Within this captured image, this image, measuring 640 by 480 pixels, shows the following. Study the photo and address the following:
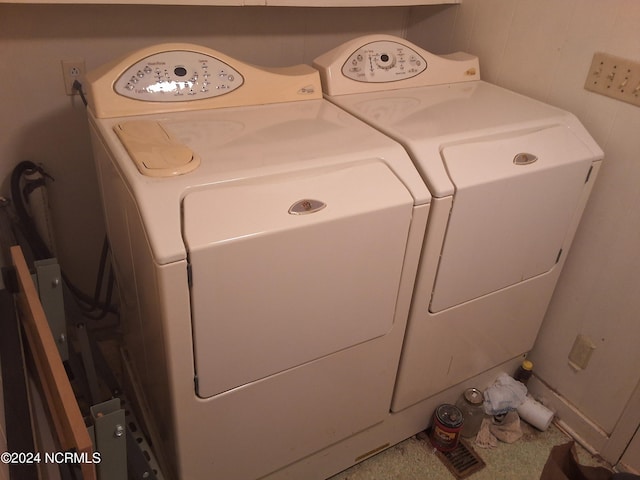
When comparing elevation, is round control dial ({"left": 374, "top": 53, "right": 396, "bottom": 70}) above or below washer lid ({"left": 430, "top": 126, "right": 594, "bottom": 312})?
Result: above

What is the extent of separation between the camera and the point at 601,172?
158 centimetres

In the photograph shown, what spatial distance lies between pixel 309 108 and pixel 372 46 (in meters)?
0.35

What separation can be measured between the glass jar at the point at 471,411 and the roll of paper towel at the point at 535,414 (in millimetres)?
188

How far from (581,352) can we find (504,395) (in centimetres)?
30

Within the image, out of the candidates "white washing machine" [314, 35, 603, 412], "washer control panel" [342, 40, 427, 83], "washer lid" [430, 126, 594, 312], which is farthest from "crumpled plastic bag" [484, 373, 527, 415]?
"washer control panel" [342, 40, 427, 83]

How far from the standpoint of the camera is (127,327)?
5.25ft

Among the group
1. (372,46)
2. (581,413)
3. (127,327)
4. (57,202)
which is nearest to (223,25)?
(372,46)

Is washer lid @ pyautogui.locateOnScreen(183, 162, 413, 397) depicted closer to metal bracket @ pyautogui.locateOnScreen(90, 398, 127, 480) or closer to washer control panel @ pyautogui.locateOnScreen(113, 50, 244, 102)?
metal bracket @ pyautogui.locateOnScreen(90, 398, 127, 480)

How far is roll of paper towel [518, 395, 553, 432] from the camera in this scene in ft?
6.05

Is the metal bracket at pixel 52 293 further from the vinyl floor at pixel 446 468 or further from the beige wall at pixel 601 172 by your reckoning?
the beige wall at pixel 601 172

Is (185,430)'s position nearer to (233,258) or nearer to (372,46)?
Answer: (233,258)

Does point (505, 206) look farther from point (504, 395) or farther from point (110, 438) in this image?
point (110, 438)

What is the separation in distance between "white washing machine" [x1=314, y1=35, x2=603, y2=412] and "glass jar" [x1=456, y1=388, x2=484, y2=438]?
0.09 m

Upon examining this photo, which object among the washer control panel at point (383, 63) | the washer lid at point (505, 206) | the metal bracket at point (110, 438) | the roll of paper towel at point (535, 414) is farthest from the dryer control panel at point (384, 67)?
the roll of paper towel at point (535, 414)
